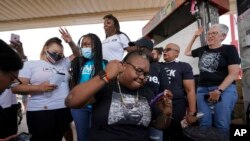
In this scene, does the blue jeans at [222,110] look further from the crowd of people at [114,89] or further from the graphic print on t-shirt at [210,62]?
the graphic print on t-shirt at [210,62]

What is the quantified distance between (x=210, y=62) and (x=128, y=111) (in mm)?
1553

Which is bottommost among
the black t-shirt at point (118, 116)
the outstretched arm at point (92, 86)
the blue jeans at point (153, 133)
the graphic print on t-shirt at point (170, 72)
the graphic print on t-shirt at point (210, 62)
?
the blue jeans at point (153, 133)

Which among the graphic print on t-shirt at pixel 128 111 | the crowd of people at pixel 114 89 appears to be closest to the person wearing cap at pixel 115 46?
the crowd of people at pixel 114 89

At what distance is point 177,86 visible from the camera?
2996mm

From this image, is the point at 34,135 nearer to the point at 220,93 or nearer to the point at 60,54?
the point at 60,54

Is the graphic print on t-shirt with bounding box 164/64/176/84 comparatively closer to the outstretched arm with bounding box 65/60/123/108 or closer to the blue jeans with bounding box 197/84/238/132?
the blue jeans with bounding box 197/84/238/132

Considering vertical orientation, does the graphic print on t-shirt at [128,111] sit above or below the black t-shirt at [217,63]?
below

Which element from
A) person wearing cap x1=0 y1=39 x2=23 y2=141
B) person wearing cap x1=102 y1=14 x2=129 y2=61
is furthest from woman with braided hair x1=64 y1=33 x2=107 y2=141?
person wearing cap x1=0 y1=39 x2=23 y2=141

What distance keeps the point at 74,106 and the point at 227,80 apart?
1.77 m

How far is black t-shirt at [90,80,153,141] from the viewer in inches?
63.1

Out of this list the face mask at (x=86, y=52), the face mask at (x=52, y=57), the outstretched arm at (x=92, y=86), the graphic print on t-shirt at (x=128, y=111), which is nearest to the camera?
the outstretched arm at (x=92, y=86)

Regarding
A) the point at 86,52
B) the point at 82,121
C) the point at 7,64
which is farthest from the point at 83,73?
the point at 7,64

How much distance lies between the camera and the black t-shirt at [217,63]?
8.96ft

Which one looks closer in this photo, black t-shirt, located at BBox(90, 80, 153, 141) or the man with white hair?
black t-shirt, located at BBox(90, 80, 153, 141)
